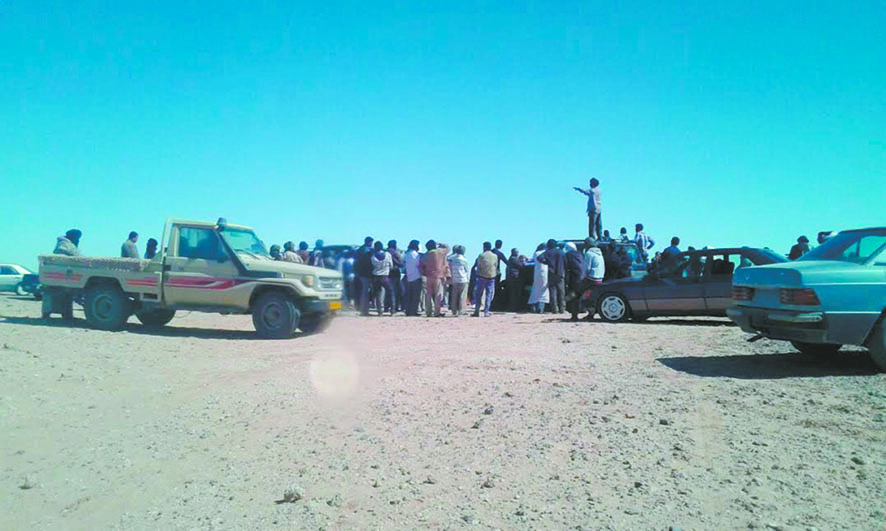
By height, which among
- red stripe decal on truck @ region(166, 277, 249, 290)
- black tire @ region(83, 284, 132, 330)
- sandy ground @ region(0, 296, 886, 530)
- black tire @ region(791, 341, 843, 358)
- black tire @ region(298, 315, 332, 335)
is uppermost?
red stripe decal on truck @ region(166, 277, 249, 290)

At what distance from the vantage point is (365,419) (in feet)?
16.0

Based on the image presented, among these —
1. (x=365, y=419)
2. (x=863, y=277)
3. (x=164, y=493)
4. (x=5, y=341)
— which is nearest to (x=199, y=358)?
(x=5, y=341)

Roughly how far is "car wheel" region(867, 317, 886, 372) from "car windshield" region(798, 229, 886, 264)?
0.78 metres

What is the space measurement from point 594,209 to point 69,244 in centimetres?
1338

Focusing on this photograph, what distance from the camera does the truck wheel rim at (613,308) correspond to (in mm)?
Result: 11703

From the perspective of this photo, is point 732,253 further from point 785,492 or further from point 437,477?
point 437,477

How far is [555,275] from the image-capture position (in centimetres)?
1453

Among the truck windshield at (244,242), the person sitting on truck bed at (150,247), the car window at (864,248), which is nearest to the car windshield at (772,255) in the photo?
the car window at (864,248)

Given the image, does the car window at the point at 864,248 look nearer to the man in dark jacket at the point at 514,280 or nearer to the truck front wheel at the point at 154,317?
the man in dark jacket at the point at 514,280

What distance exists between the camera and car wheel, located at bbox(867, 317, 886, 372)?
6.16 m

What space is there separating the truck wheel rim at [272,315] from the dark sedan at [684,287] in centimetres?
662

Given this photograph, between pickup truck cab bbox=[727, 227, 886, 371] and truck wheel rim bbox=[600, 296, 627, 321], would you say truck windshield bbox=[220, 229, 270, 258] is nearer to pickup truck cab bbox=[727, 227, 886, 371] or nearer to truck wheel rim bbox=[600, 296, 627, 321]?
truck wheel rim bbox=[600, 296, 627, 321]

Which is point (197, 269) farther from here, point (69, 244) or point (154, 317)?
point (69, 244)

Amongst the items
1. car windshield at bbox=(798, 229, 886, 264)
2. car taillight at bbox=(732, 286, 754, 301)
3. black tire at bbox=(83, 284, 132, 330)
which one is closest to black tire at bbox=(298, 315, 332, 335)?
black tire at bbox=(83, 284, 132, 330)
